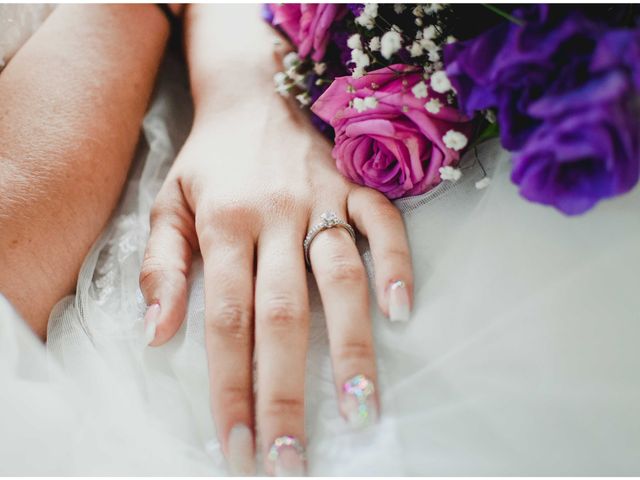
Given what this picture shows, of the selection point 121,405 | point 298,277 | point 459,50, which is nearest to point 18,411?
point 121,405

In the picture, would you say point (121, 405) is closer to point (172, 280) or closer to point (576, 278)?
point (172, 280)

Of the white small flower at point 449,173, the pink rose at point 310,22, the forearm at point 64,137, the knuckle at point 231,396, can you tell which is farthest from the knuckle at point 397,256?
the forearm at point 64,137

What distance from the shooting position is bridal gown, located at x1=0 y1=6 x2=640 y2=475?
1.89 feet

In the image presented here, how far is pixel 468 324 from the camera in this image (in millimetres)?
623

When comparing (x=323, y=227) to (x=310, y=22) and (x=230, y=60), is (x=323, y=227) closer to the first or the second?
(x=310, y=22)

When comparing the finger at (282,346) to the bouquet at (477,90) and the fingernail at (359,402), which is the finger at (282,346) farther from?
the bouquet at (477,90)

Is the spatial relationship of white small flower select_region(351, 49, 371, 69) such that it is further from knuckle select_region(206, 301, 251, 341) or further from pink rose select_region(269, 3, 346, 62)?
knuckle select_region(206, 301, 251, 341)

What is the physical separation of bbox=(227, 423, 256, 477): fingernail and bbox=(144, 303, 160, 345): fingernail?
0.55ft

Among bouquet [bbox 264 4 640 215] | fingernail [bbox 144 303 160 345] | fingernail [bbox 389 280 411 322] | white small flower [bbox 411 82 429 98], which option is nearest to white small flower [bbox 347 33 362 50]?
bouquet [bbox 264 4 640 215]

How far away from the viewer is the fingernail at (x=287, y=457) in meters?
0.60

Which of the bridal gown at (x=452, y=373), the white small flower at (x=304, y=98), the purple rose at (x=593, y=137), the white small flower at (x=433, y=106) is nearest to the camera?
the purple rose at (x=593, y=137)

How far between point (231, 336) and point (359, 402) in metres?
0.18

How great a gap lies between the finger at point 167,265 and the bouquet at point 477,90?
256 millimetres

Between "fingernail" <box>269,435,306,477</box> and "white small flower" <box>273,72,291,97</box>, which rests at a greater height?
"white small flower" <box>273,72,291,97</box>
